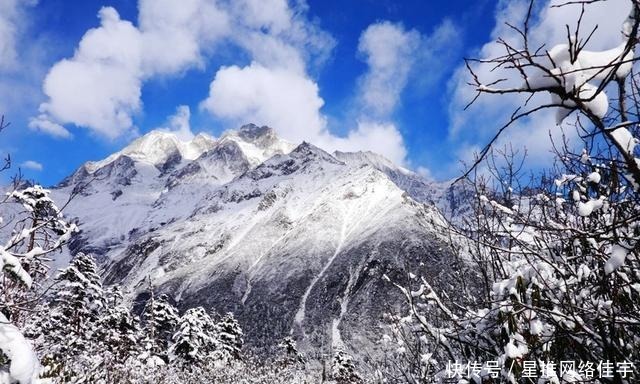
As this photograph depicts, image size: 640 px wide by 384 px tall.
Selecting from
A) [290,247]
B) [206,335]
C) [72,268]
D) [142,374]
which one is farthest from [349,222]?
[142,374]

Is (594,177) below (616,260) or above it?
above

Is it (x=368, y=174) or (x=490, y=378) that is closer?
(x=490, y=378)

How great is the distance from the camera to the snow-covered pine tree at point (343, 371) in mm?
36812

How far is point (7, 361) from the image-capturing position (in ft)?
16.5

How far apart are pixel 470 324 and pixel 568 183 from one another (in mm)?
4009

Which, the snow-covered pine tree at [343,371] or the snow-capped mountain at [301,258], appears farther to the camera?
the snow-capped mountain at [301,258]

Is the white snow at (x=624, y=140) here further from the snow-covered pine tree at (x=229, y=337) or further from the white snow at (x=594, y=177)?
the snow-covered pine tree at (x=229, y=337)

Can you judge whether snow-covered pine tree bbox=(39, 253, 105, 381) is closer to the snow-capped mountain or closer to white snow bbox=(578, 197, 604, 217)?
white snow bbox=(578, 197, 604, 217)

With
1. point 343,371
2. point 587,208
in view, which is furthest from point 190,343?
point 587,208

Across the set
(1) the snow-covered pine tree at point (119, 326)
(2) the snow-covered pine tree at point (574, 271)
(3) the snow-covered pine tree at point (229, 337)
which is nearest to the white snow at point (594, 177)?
(2) the snow-covered pine tree at point (574, 271)

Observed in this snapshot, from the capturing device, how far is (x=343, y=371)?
1503 inches

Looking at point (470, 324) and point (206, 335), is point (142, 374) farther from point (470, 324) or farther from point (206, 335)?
point (206, 335)

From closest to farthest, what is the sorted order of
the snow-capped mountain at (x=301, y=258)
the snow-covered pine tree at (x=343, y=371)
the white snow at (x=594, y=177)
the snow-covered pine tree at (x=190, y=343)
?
the white snow at (x=594, y=177) < the snow-covered pine tree at (x=190, y=343) < the snow-covered pine tree at (x=343, y=371) < the snow-capped mountain at (x=301, y=258)

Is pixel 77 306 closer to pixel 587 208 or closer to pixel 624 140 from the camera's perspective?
pixel 587 208
